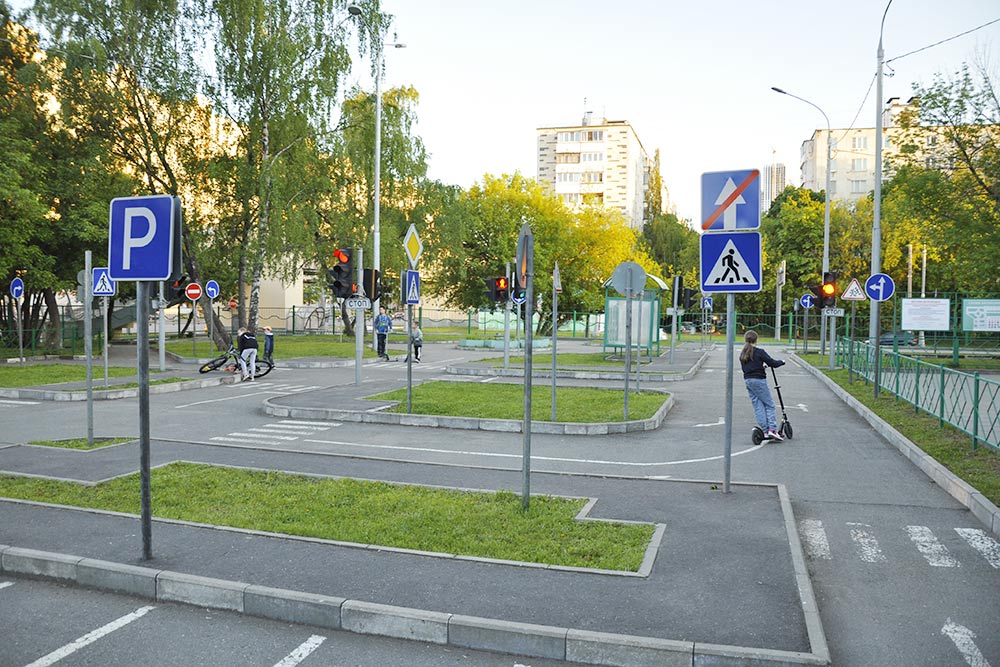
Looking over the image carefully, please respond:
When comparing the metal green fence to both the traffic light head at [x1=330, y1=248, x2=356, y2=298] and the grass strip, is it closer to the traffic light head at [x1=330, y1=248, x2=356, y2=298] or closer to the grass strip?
the traffic light head at [x1=330, y1=248, x2=356, y2=298]

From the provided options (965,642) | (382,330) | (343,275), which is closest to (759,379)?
(965,642)

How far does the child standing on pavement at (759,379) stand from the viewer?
37.7 feet

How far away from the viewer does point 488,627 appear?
4609 mm

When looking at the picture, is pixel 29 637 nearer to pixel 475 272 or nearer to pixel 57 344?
pixel 57 344

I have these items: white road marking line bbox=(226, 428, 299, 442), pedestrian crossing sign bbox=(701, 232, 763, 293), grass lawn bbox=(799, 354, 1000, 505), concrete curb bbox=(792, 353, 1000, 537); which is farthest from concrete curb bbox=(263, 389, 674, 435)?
pedestrian crossing sign bbox=(701, 232, 763, 293)

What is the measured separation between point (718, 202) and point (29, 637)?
6.98m

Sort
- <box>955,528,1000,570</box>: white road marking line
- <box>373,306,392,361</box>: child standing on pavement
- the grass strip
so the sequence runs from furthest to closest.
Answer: <box>373,306,392,361</box>: child standing on pavement → the grass strip → <box>955,528,1000,570</box>: white road marking line

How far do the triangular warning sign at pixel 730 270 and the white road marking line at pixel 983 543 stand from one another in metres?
3.02

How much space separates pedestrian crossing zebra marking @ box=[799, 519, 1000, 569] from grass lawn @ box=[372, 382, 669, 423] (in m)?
6.11

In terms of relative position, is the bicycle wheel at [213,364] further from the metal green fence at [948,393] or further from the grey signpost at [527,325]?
the metal green fence at [948,393]

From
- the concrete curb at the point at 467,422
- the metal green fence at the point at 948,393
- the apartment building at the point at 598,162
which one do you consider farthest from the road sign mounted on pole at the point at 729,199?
the apartment building at the point at 598,162

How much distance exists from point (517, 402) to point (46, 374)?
566 inches

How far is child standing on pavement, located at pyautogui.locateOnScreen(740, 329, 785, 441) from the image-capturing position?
11.5 metres

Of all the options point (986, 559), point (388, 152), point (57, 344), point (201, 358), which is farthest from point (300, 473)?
point (388, 152)
